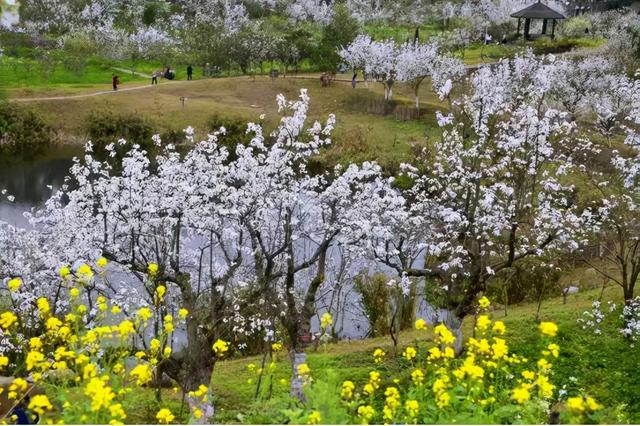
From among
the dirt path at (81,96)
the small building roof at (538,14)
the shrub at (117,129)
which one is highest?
the small building roof at (538,14)

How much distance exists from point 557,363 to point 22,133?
35553 mm

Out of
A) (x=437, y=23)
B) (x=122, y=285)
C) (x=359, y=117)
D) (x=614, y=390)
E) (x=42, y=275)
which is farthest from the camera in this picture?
(x=437, y=23)

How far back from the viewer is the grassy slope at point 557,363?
13258 mm

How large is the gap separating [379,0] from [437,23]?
1163 centimetres

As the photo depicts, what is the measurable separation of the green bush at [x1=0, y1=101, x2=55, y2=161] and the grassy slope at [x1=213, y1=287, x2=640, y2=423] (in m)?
27.4

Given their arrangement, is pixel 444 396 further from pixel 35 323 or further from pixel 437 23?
pixel 437 23

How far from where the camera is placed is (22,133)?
40.4 meters

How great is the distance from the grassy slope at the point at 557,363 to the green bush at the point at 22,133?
2738 cm

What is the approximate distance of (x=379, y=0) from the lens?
270 ft

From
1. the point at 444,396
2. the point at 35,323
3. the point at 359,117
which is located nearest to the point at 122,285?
the point at 35,323

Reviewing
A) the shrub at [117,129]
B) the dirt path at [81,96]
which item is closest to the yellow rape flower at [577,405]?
the shrub at [117,129]

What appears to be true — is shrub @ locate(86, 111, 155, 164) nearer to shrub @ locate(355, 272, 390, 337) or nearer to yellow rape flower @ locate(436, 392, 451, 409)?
shrub @ locate(355, 272, 390, 337)

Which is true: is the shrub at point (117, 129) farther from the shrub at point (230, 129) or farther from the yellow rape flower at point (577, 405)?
the yellow rape flower at point (577, 405)

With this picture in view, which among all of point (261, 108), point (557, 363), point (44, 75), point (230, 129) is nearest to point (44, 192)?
point (230, 129)
